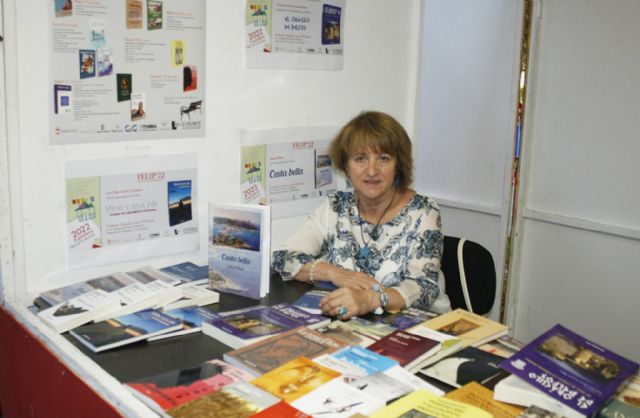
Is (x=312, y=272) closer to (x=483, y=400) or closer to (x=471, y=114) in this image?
(x=483, y=400)

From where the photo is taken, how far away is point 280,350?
1360 mm

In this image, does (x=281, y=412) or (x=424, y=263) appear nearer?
(x=281, y=412)

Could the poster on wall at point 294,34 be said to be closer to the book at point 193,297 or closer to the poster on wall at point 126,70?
the poster on wall at point 126,70

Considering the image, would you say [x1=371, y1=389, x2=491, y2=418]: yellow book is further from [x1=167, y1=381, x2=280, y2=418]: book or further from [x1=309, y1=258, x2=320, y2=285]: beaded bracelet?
[x1=309, y1=258, x2=320, y2=285]: beaded bracelet

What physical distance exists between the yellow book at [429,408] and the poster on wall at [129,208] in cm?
106

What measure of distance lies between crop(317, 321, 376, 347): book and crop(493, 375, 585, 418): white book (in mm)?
351

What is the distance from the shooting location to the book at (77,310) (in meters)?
1.50

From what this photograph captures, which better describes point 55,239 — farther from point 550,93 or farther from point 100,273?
point 550,93

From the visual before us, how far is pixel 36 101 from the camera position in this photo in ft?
5.38

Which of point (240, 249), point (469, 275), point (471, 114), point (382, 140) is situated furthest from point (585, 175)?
point (240, 249)

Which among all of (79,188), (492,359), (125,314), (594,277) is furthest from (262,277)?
(594,277)

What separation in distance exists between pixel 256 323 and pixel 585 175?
2.15 meters

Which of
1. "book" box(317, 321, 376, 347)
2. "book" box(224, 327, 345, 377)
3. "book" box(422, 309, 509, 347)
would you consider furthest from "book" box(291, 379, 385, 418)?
"book" box(422, 309, 509, 347)

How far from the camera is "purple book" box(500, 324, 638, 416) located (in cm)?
115
